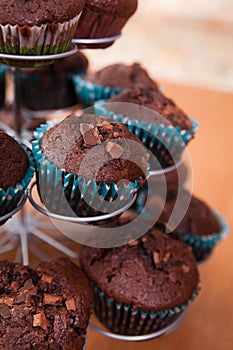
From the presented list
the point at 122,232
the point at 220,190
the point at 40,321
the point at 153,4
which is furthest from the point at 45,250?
the point at 153,4

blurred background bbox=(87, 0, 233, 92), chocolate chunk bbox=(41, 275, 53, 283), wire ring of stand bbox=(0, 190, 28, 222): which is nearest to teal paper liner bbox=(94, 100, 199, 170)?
wire ring of stand bbox=(0, 190, 28, 222)

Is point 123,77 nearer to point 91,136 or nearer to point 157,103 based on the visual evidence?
point 157,103

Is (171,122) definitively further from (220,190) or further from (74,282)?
(220,190)

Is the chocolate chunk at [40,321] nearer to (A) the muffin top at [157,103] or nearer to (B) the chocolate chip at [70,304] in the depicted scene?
(B) the chocolate chip at [70,304]

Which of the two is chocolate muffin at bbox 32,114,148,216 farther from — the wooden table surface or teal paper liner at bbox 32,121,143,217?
the wooden table surface

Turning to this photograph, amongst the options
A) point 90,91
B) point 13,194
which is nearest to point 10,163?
point 13,194
